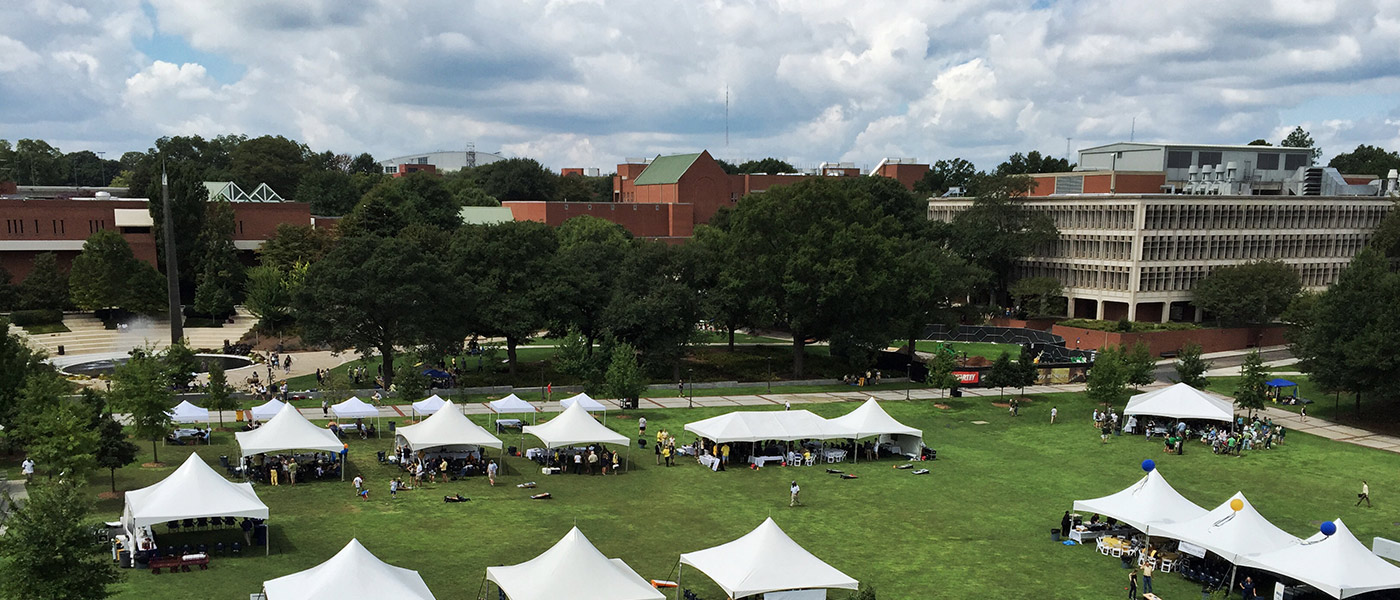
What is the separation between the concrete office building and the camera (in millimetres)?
78312

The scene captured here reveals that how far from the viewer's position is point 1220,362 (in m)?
68.9

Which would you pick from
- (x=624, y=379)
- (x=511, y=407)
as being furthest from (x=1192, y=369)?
(x=511, y=407)

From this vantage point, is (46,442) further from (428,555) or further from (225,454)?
(428,555)

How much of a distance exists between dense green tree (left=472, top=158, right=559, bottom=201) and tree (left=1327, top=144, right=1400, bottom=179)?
109352 millimetres

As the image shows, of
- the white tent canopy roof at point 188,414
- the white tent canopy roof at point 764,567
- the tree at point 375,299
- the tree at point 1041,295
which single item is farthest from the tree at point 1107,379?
the white tent canopy roof at point 188,414

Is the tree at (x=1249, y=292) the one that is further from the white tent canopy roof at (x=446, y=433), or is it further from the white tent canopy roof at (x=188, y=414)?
the white tent canopy roof at (x=188, y=414)

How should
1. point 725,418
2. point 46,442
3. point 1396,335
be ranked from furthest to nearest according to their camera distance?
1. point 1396,335
2. point 725,418
3. point 46,442

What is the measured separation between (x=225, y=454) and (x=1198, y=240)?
7415 cm

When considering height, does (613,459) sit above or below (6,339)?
below

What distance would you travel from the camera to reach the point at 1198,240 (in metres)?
79.4

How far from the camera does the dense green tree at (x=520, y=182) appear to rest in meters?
140

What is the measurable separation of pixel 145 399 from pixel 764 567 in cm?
2308

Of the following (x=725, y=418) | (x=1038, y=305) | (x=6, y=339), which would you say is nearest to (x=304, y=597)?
(x=725, y=418)

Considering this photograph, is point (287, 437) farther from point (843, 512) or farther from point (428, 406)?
point (843, 512)
